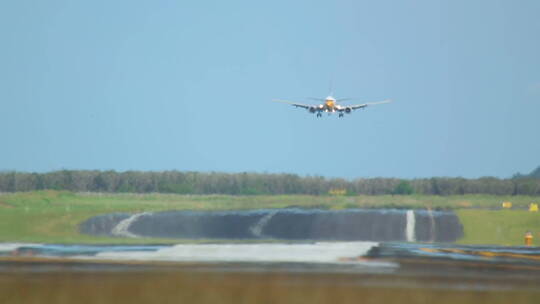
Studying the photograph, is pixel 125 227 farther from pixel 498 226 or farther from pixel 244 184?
pixel 244 184

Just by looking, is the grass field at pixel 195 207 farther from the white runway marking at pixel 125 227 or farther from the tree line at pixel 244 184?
the tree line at pixel 244 184

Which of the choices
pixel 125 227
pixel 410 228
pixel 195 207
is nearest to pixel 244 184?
pixel 195 207

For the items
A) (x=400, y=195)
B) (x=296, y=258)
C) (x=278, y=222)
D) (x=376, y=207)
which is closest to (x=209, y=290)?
(x=296, y=258)

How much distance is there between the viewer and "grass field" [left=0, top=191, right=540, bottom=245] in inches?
2520

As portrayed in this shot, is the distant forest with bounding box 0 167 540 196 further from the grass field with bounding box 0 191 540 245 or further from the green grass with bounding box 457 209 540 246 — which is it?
the green grass with bounding box 457 209 540 246

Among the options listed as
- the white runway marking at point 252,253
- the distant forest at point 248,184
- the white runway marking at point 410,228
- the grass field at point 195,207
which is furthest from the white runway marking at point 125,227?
the distant forest at point 248,184

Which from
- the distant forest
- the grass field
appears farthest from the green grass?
the distant forest

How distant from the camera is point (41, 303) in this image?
2630cm

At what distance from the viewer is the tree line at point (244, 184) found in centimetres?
10169

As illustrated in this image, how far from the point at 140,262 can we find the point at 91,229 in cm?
2629

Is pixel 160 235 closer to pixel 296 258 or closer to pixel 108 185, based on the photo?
pixel 296 258

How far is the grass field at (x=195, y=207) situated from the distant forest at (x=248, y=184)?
4.03m

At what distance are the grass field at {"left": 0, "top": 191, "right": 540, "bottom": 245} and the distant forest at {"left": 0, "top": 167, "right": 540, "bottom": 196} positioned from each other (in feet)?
13.2

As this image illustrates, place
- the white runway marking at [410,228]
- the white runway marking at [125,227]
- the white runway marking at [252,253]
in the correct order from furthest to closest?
the white runway marking at [125,227]
the white runway marking at [410,228]
the white runway marking at [252,253]
